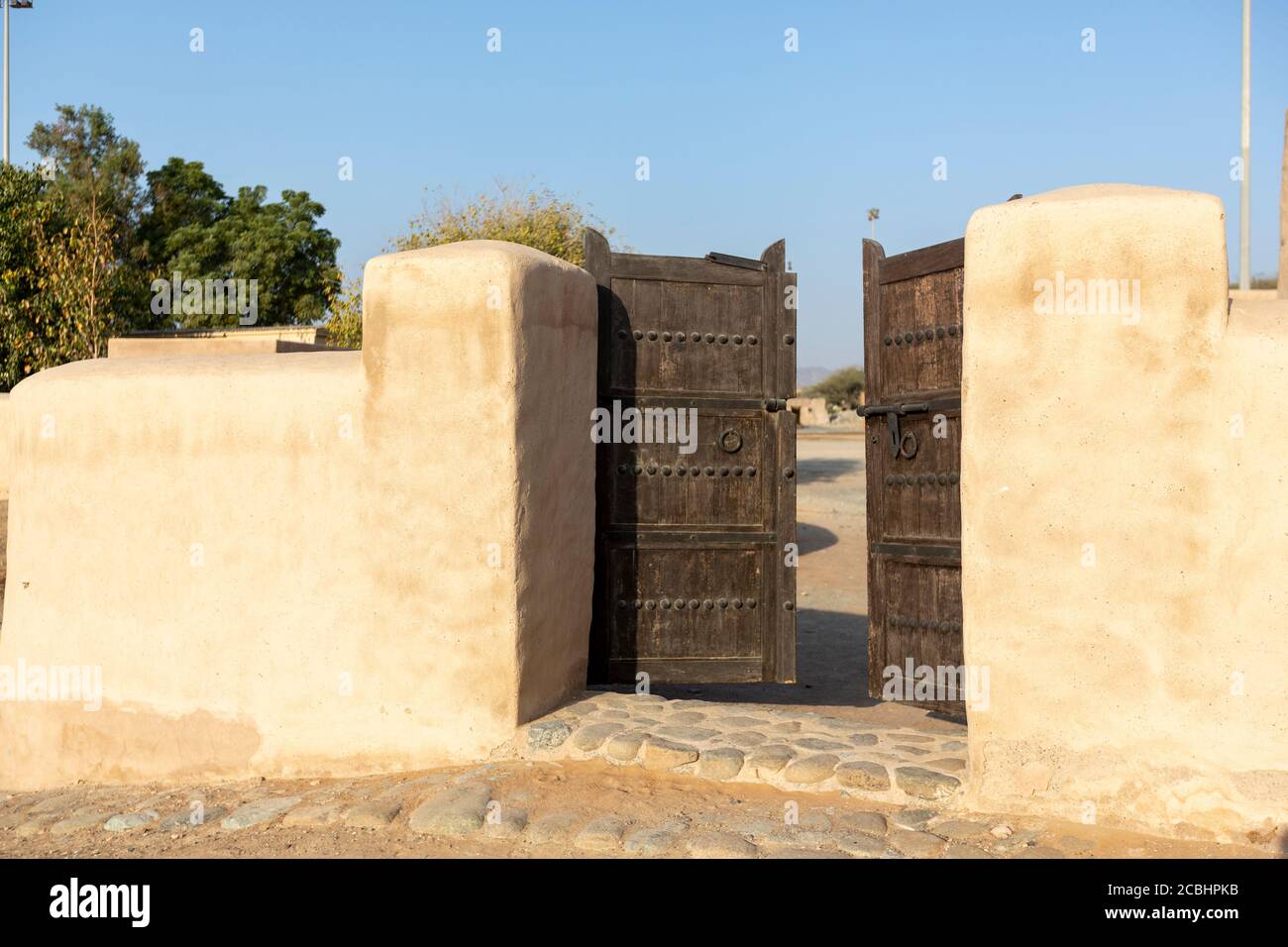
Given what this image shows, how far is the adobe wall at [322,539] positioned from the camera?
5199 mm

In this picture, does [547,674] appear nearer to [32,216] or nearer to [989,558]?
[989,558]

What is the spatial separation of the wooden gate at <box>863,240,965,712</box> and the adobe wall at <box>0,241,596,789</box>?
151cm

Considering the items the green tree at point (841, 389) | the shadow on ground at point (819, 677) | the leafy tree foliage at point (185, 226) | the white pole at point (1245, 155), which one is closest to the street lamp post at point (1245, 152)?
the white pole at point (1245, 155)

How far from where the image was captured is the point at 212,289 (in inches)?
1136

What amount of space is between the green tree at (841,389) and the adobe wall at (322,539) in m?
50.5

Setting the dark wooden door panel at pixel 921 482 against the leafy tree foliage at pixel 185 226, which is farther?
the leafy tree foliage at pixel 185 226

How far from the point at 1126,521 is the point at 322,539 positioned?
11.5 ft

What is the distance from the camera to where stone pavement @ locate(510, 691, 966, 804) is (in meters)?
4.70

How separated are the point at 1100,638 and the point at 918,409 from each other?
1593 mm

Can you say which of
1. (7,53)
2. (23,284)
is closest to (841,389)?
(7,53)

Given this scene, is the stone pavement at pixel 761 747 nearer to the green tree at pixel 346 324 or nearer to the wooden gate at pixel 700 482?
the wooden gate at pixel 700 482

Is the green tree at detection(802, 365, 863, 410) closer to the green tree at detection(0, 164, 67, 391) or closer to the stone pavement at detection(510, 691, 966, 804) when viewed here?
the green tree at detection(0, 164, 67, 391)

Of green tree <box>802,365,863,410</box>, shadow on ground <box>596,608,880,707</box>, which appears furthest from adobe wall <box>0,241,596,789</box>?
green tree <box>802,365,863,410</box>
